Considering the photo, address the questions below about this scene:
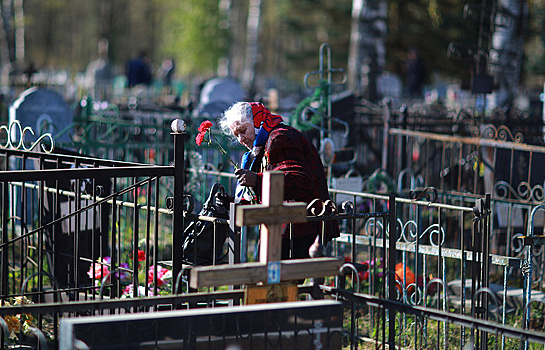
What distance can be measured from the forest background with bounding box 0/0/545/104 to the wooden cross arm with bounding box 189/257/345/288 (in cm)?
1375

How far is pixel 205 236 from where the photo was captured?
196 inches

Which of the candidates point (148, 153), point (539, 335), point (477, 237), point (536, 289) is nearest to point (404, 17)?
point (148, 153)

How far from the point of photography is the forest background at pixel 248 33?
2861 centimetres

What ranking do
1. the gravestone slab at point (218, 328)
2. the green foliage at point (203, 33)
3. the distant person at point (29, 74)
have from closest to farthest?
the gravestone slab at point (218, 328)
the distant person at point (29, 74)
the green foliage at point (203, 33)

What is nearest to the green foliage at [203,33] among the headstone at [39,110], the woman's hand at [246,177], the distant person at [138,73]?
the distant person at [138,73]

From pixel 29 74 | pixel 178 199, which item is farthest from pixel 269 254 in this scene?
pixel 29 74

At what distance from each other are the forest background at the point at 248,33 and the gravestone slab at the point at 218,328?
14.1 meters

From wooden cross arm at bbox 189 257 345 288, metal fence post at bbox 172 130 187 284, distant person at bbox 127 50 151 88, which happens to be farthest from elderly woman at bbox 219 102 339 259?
distant person at bbox 127 50 151 88

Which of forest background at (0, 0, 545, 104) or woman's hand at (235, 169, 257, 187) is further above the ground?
forest background at (0, 0, 545, 104)

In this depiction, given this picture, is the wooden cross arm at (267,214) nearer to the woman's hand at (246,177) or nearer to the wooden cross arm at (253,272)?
the wooden cross arm at (253,272)

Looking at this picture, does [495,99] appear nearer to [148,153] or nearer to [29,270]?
[148,153]

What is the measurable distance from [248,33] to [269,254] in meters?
24.9

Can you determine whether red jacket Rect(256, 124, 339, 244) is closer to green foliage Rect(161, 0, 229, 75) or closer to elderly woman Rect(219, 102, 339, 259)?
elderly woman Rect(219, 102, 339, 259)

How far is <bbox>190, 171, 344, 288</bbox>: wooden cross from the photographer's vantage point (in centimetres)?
349
